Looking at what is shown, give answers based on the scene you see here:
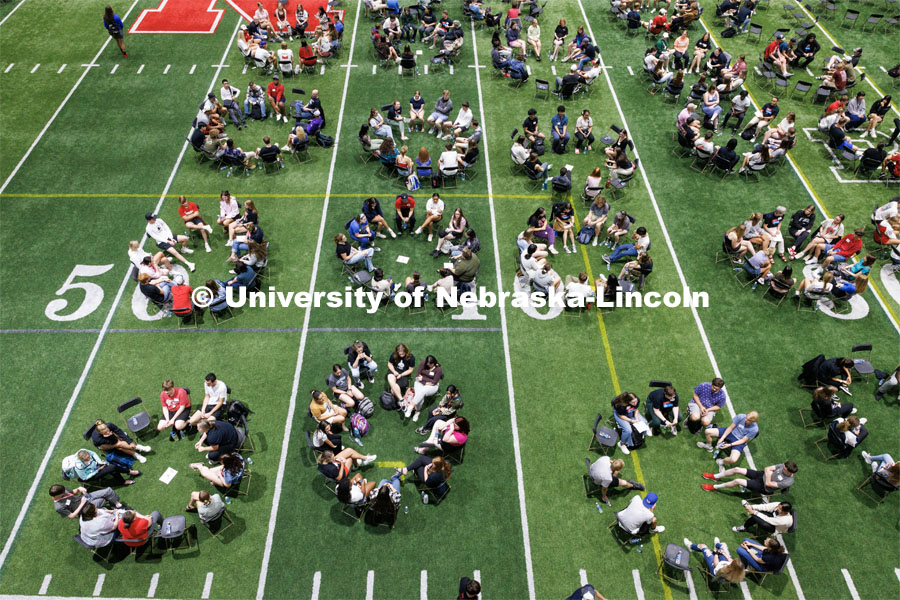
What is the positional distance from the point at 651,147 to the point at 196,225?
1426cm

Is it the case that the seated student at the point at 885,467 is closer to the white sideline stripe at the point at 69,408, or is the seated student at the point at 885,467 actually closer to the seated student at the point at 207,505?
the seated student at the point at 207,505

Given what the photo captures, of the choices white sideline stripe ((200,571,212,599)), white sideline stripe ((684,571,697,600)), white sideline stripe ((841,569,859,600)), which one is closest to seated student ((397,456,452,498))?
white sideline stripe ((200,571,212,599))

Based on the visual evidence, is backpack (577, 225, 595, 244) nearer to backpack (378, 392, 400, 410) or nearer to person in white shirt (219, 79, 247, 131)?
backpack (378, 392, 400, 410)

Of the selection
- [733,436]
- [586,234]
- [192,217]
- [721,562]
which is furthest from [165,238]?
[721,562]

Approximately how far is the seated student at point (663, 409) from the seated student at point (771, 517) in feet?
6.84

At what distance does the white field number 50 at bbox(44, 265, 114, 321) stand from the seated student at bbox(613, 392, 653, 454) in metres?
12.7

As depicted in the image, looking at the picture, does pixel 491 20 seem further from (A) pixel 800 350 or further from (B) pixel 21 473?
(B) pixel 21 473

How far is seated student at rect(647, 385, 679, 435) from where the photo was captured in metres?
12.2

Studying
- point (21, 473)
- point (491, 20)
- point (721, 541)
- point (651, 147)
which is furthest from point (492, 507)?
point (491, 20)

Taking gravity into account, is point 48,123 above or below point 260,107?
below

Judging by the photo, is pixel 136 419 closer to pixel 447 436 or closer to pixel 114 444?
pixel 114 444

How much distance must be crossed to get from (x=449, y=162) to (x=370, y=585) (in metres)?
11.6

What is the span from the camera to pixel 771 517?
10.6 metres

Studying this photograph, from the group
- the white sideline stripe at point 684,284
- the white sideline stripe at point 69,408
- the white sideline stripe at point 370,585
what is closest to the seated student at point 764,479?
the white sideline stripe at point 684,284
